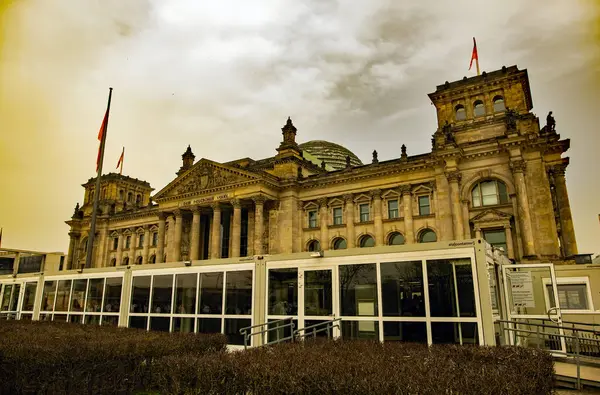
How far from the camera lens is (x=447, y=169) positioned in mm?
37719

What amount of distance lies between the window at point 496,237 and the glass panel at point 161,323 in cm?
2625

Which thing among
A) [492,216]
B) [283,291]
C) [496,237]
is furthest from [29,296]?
A: [496,237]

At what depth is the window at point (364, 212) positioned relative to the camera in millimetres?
43844

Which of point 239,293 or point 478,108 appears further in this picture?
point 478,108

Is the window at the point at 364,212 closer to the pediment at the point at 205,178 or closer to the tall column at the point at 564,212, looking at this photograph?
the pediment at the point at 205,178

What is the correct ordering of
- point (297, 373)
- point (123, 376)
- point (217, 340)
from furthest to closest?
point (217, 340) → point (123, 376) → point (297, 373)

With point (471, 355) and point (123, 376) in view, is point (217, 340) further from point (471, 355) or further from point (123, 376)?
point (471, 355)

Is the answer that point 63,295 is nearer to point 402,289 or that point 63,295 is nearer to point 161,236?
point 402,289

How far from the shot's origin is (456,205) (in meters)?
36.8

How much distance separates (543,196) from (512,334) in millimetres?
20842

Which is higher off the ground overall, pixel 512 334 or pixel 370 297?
pixel 370 297

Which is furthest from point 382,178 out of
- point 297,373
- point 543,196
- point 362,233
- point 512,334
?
point 297,373

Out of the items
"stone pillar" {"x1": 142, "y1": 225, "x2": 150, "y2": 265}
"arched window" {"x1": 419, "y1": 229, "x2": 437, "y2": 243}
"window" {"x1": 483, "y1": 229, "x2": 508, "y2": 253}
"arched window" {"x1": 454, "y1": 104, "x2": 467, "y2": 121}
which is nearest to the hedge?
"window" {"x1": 483, "y1": 229, "x2": 508, "y2": 253}

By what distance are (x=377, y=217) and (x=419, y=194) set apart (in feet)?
15.2
